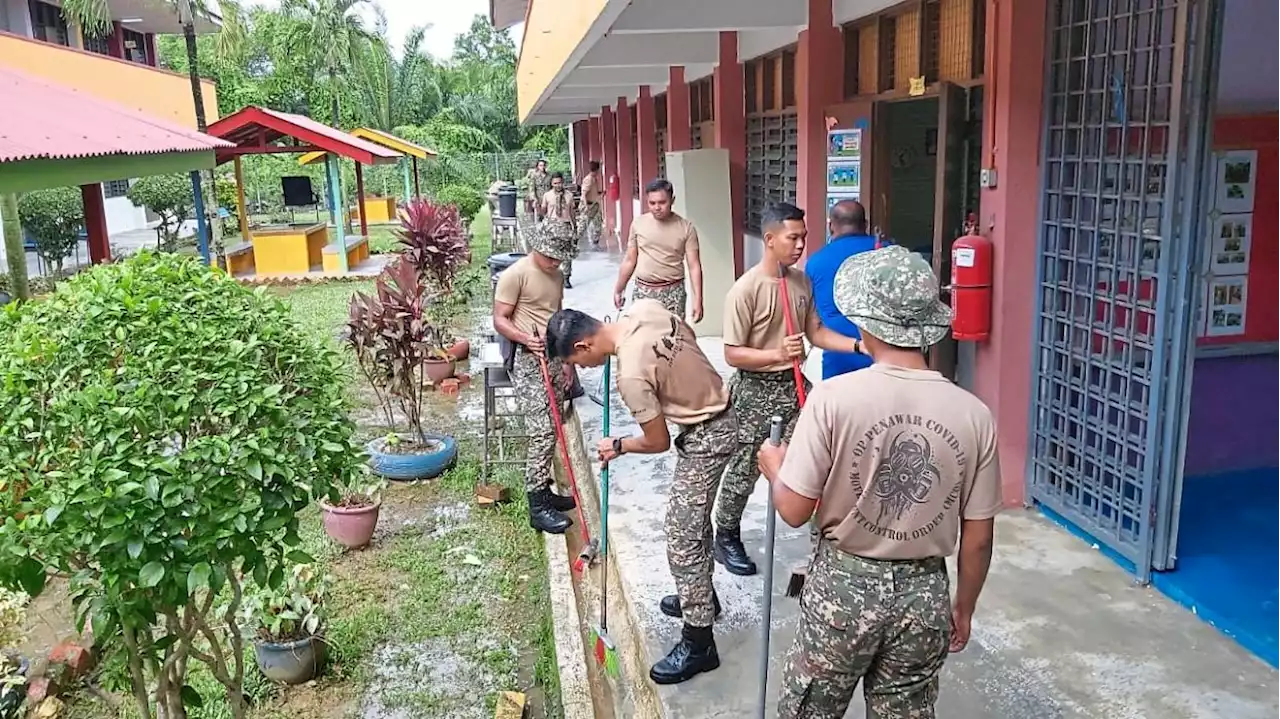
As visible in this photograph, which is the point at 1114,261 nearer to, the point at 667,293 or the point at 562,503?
the point at 562,503

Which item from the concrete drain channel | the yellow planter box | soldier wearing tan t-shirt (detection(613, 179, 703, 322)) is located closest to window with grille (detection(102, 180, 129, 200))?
the yellow planter box

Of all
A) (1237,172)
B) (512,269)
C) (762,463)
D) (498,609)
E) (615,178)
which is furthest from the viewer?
(615,178)

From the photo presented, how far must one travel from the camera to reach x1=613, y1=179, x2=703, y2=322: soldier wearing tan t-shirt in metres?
7.12

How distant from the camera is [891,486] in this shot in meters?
2.24

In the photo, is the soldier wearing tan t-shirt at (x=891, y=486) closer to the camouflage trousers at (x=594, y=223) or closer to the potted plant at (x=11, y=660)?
the potted plant at (x=11, y=660)

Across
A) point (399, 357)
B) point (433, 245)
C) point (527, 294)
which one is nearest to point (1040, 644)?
point (527, 294)

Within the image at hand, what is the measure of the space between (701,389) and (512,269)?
7.68 feet

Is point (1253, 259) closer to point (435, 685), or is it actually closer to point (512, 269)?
point (512, 269)

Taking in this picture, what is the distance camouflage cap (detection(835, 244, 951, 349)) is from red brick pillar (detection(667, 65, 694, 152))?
10.4 metres

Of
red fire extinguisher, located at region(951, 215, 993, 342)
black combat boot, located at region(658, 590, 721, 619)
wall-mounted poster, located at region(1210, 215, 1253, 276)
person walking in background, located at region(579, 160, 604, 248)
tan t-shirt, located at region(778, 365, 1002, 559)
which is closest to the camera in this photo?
tan t-shirt, located at region(778, 365, 1002, 559)

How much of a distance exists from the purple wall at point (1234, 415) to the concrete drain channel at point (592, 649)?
3.07 meters

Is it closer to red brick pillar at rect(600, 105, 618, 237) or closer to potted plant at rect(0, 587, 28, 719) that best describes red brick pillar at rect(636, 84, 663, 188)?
red brick pillar at rect(600, 105, 618, 237)

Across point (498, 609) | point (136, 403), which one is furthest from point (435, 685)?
point (136, 403)

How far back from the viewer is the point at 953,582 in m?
4.12
